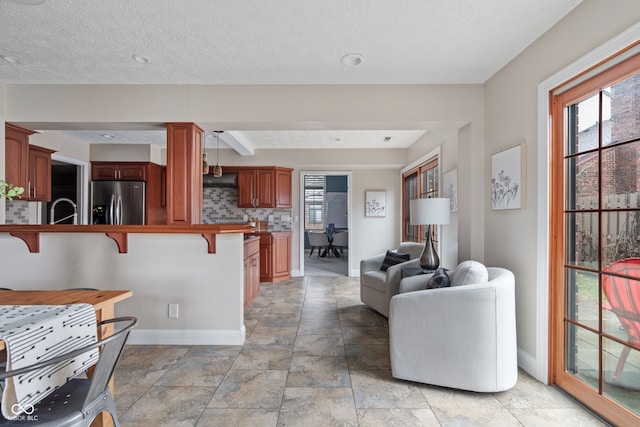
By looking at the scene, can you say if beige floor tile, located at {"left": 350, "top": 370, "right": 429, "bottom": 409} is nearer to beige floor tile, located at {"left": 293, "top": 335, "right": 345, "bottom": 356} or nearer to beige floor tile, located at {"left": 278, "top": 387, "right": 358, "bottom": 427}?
beige floor tile, located at {"left": 278, "top": 387, "right": 358, "bottom": 427}

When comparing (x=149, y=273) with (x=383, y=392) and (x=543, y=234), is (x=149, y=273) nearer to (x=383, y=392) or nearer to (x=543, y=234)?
(x=383, y=392)

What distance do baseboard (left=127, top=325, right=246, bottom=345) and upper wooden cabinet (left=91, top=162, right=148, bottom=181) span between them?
3386 mm

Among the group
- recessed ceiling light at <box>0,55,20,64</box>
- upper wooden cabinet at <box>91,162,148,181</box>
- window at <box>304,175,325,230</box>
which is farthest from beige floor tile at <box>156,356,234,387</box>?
window at <box>304,175,325,230</box>

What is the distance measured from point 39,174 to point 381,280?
4420mm

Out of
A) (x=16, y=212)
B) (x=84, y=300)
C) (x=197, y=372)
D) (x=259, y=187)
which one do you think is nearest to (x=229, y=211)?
(x=259, y=187)

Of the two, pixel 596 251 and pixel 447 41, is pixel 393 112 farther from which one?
pixel 596 251

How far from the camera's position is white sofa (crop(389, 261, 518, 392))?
2020 millimetres

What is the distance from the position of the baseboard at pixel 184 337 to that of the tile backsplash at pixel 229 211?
3282 millimetres

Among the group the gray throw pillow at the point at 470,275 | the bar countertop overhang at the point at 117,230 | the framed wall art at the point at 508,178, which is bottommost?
the gray throw pillow at the point at 470,275

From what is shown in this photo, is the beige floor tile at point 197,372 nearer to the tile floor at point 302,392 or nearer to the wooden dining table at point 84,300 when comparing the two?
the tile floor at point 302,392

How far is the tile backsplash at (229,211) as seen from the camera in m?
6.06

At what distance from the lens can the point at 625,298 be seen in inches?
65.8

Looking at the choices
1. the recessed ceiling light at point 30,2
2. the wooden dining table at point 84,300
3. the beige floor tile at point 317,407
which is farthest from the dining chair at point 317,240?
the recessed ceiling light at point 30,2

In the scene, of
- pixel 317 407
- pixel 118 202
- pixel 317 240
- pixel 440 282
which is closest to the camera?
pixel 317 407
